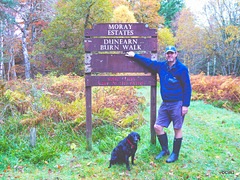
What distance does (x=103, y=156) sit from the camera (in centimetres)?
389

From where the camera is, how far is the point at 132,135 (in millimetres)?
3299

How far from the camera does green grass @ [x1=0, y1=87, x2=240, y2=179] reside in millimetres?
3275

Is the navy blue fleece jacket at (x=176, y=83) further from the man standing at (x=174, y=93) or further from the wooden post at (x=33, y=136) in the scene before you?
the wooden post at (x=33, y=136)

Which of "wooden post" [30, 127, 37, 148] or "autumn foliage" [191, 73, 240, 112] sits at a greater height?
"autumn foliage" [191, 73, 240, 112]

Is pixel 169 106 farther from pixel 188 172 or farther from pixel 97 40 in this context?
pixel 97 40

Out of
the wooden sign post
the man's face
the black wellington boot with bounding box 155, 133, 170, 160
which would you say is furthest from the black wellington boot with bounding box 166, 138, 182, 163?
the man's face

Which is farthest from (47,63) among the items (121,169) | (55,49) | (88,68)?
(121,169)

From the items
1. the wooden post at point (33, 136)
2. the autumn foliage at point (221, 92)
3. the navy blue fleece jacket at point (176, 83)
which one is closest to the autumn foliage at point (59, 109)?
the wooden post at point (33, 136)

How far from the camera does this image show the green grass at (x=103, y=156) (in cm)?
328

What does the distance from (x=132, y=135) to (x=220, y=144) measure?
2.62 m

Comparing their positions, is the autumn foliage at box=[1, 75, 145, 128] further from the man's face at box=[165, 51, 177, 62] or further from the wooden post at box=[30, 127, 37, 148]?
the man's face at box=[165, 51, 177, 62]

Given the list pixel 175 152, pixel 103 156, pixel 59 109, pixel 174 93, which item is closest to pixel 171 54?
pixel 174 93

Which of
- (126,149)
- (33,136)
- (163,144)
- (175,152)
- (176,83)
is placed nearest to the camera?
(126,149)

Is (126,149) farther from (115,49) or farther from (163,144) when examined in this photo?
(115,49)
